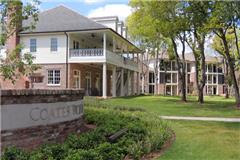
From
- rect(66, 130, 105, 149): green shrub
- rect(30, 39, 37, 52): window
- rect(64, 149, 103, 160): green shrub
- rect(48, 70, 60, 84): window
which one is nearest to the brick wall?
rect(48, 70, 60, 84): window

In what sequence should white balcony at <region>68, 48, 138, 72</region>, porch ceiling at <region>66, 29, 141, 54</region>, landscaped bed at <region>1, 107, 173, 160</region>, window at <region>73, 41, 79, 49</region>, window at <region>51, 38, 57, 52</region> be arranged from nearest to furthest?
landscaped bed at <region>1, 107, 173, 160</region>, white balcony at <region>68, 48, 138, 72</region>, porch ceiling at <region>66, 29, 141, 54</region>, window at <region>51, 38, 57, 52</region>, window at <region>73, 41, 79, 49</region>

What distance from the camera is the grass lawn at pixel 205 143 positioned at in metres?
8.10

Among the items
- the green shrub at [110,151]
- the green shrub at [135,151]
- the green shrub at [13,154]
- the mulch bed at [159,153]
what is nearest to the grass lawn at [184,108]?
the mulch bed at [159,153]

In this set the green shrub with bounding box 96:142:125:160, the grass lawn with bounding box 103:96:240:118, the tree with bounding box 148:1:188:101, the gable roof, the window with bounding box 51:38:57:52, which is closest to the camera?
the green shrub with bounding box 96:142:125:160

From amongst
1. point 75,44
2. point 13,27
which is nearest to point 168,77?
point 75,44

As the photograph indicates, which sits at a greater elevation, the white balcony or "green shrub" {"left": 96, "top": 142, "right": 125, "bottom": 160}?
the white balcony

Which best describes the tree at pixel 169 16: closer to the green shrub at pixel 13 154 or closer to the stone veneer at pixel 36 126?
the stone veneer at pixel 36 126

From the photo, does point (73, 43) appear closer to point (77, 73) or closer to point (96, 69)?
point (77, 73)

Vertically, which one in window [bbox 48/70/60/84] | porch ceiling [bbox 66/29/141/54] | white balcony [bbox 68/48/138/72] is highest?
porch ceiling [bbox 66/29/141/54]

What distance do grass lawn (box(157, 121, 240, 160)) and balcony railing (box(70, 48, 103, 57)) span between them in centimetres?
1919

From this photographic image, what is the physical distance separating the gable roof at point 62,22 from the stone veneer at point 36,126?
2250cm

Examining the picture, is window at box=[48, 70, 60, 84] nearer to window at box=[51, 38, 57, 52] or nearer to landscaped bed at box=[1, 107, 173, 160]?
window at box=[51, 38, 57, 52]

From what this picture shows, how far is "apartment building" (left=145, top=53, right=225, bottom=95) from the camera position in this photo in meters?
71.4

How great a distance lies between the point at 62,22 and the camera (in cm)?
3356
